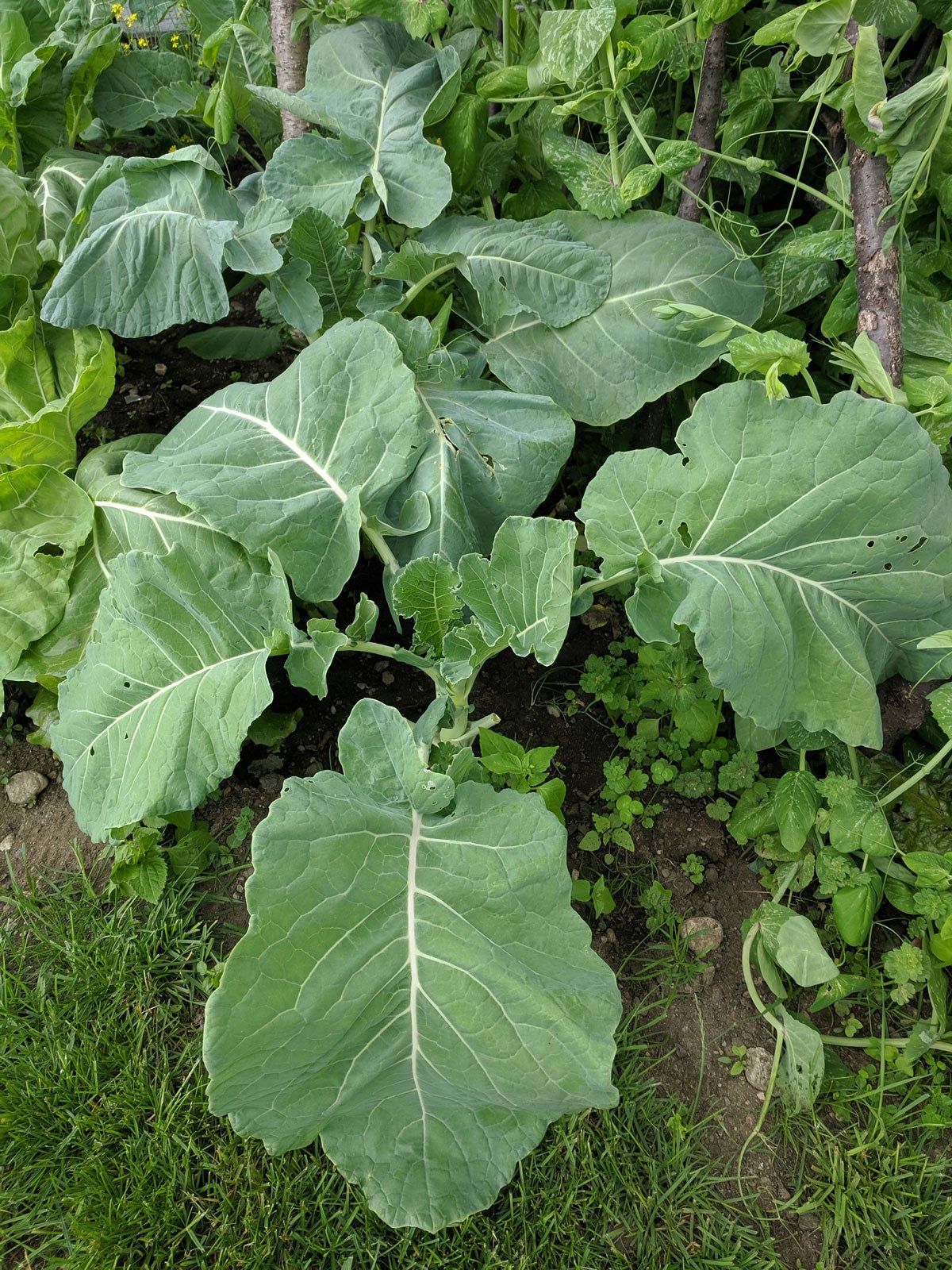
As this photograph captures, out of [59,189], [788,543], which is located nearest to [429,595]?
[788,543]

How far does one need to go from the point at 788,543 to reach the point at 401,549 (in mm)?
674

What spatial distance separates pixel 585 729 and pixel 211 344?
1.35 meters

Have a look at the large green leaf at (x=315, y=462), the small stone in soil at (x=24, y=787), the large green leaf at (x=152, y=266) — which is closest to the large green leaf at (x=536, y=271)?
the large green leaf at (x=315, y=462)

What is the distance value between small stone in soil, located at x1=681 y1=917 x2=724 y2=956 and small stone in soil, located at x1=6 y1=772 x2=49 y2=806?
4.38ft

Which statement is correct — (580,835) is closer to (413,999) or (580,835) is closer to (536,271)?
(413,999)

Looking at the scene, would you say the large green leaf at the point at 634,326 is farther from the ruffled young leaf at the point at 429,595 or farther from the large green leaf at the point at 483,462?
the ruffled young leaf at the point at 429,595

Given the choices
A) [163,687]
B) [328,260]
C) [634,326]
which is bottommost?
[163,687]

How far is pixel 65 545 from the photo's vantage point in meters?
1.74

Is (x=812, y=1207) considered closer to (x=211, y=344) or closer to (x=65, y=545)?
(x=65, y=545)

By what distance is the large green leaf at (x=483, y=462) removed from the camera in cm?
159

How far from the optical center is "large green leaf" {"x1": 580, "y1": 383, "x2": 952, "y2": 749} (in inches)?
52.4

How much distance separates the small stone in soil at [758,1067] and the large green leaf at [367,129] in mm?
1676

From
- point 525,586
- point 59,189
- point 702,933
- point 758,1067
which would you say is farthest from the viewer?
point 59,189

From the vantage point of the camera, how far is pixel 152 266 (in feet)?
5.70
